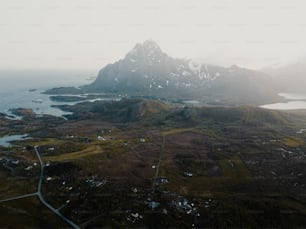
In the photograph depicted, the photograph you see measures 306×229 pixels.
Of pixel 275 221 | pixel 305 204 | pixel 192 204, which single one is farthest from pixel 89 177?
pixel 305 204

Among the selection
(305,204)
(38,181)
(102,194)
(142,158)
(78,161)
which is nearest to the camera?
(305,204)

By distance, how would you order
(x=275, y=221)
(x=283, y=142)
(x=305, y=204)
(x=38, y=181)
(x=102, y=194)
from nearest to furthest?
(x=275, y=221), (x=305, y=204), (x=102, y=194), (x=38, y=181), (x=283, y=142)

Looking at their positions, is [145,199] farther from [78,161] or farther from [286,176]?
[286,176]

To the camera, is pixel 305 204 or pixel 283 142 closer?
pixel 305 204

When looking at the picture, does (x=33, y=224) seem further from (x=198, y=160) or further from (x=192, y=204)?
(x=198, y=160)

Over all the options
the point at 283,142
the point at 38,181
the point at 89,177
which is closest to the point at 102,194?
the point at 89,177

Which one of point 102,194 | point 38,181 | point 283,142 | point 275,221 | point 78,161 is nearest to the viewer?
point 275,221

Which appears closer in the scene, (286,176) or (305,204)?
(305,204)

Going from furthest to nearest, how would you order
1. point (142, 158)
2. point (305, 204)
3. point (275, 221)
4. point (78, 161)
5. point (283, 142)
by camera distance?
point (283, 142)
point (142, 158)
point (78, 161)
point (305, 204)
point (275, 221)
